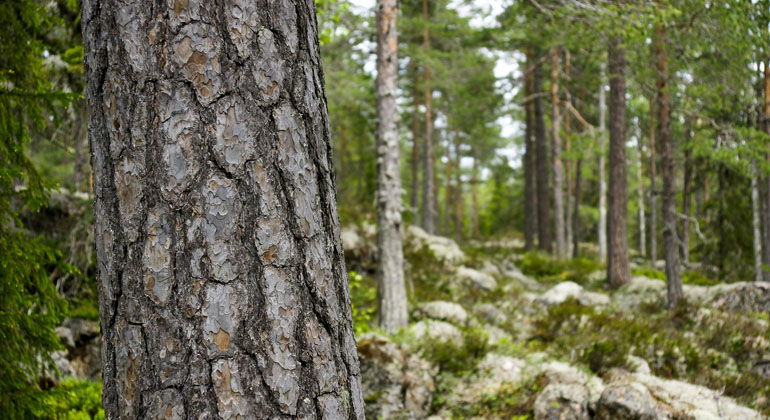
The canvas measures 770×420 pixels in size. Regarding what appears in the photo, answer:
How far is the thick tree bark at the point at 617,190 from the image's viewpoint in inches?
502

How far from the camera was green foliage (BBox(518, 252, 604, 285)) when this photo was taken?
1438cm

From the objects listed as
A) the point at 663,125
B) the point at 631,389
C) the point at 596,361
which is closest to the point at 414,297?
the point at 596,361

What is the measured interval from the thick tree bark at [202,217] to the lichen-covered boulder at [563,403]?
3.90 m

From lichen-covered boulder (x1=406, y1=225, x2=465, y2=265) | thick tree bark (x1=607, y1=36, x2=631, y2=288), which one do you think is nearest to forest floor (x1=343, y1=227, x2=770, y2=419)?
lichen-covered boulder (x1=406, y1=225, x2=465, y2=265)

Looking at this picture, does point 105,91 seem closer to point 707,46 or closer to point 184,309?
point 184,309

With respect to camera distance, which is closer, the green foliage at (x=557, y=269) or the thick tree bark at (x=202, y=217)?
the thick tree bark at (x=202, y=217)

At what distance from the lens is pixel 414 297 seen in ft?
29.6

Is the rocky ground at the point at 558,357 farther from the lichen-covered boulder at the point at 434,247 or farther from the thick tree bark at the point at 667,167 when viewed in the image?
the lichen-covered boulder at the point at 434,247

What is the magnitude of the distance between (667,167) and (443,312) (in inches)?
193

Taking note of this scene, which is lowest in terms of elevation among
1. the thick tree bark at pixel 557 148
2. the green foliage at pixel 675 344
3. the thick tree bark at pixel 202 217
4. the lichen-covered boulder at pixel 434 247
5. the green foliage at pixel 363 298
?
the green foliage at pixel 675 344

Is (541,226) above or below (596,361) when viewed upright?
above

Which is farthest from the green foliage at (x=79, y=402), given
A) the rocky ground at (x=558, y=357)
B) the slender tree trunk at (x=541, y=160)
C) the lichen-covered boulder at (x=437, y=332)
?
the slender tree trunk at (x=541, y=160)

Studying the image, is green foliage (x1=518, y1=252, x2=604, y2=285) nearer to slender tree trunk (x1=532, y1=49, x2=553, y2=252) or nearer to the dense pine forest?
the dense pine forest

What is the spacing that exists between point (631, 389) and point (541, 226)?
15.6 meters
